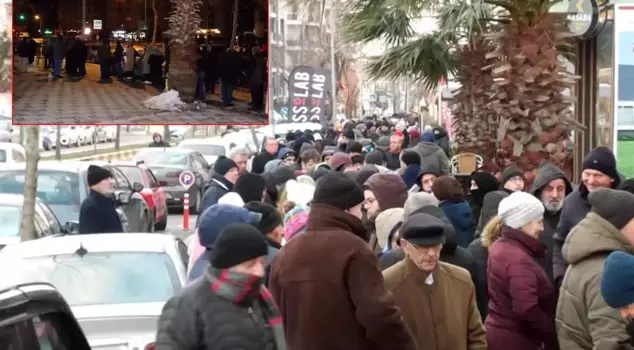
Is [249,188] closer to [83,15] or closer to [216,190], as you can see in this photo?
[216,190]

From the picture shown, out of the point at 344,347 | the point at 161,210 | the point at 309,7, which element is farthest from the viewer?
the point at 161,210

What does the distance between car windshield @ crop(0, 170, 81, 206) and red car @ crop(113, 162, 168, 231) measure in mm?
3864

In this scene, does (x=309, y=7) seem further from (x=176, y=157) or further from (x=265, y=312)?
(x=176, y=157)

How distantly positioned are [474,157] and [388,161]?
190 cm

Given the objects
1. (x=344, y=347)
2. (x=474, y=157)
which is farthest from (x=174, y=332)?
(x=474, y=157)

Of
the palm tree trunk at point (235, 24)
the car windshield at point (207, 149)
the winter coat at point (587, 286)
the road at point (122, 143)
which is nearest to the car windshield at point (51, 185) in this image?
the palm tree trunk at point (235, 24)

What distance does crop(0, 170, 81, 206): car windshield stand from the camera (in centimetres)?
1608

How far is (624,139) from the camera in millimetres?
15695

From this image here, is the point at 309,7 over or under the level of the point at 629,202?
over

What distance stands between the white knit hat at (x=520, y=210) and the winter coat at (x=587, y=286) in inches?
26.9

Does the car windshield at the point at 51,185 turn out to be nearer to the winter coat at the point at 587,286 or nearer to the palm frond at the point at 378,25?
the palm frond at the point at 378,25

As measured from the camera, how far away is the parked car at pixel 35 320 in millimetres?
3209

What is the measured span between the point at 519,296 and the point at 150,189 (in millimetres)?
15630

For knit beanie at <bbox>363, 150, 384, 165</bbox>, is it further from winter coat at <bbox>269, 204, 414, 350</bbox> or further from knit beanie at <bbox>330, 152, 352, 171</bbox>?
winter coat at <bbox>269, 204, 414, 350</bbox>
